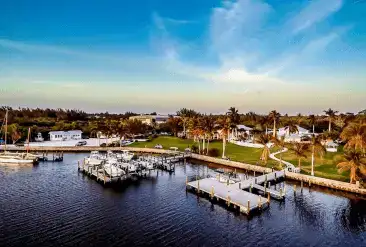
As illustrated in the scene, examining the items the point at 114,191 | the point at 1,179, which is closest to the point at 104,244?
the point at 114,191

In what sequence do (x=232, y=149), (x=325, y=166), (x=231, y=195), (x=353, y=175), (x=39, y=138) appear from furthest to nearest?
1. (x=39, y=138)
2. (x=232, y=149)
3. (x=325, y=166)
4. (x=353, y=175)
5. (x=231, y=195)

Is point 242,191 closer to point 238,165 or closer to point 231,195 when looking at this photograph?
point 231,195

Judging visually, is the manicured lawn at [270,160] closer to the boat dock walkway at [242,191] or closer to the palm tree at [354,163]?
the palm tree at [354,163]

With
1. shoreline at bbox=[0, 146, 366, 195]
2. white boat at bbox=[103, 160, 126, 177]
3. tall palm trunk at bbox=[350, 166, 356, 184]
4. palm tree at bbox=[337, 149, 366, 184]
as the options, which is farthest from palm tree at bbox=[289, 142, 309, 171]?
white boat at bbox=[103, 160, 126, 177]

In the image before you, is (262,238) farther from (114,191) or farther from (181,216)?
(114,191)

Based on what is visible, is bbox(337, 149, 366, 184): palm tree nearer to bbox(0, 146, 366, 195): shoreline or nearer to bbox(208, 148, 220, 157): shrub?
bbox(0, 146, 366, 195): shoreline

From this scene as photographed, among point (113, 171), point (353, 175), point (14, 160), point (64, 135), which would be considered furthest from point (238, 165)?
point (64, 135)

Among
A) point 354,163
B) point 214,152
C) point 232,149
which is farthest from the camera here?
point 232,149

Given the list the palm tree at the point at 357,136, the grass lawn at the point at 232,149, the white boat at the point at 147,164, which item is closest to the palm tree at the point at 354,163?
the palm tree at the point at 357,136
